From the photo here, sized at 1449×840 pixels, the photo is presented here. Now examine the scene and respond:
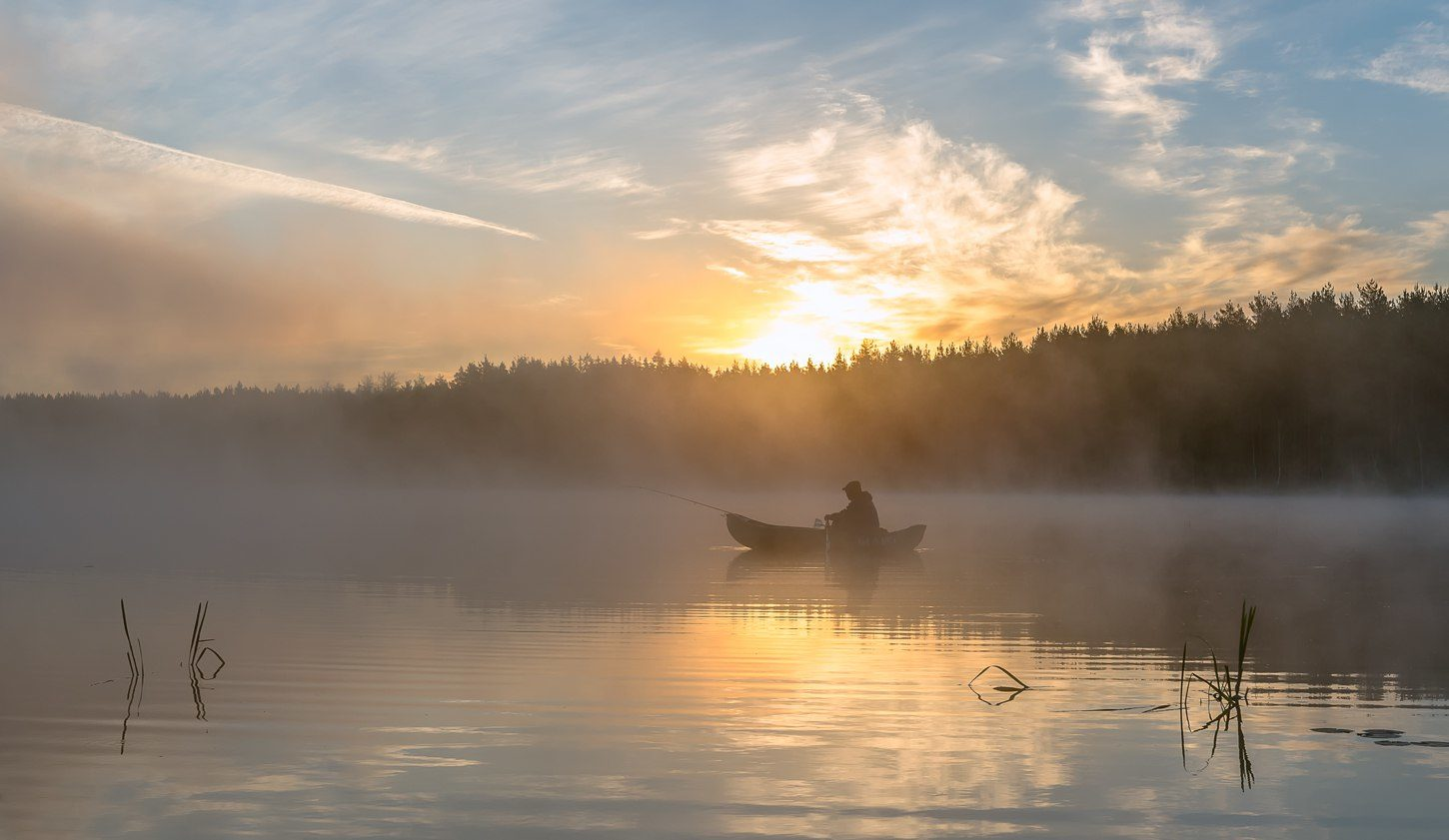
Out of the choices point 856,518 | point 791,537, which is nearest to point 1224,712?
point 856,518

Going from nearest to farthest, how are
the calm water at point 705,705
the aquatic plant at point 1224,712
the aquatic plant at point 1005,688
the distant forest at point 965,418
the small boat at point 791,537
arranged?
the calm water at point 705,705
the aquatic plant at point 1224,712
the aquatic plant at point 1005,688
the small boat at point 791,537
the distant forest at point 965,418

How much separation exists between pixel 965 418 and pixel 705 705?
8952 centimetres

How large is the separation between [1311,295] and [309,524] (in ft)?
239

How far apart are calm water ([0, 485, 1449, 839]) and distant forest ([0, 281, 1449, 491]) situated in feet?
193

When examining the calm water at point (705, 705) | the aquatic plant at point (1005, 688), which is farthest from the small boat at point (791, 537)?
the aquatic plant at point (1005, 688)

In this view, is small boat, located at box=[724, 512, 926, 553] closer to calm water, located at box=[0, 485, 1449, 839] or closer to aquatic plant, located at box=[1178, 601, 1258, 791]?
calm water, located at box=[0, 485, 1449, 839]

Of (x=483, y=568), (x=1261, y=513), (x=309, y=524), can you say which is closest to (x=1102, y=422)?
(x=1261, y=513)

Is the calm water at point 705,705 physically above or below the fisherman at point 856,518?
below

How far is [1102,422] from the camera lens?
3556 inches

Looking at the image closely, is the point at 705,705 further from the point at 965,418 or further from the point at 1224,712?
the point at 965,418

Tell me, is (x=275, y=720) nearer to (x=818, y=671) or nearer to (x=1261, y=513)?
(x=818, y=671)

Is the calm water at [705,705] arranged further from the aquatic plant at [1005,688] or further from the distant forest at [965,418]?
the distant forest at [965,418]

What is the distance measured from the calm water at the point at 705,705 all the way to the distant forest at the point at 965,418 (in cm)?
5889

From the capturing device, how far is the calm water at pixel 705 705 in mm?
7090
